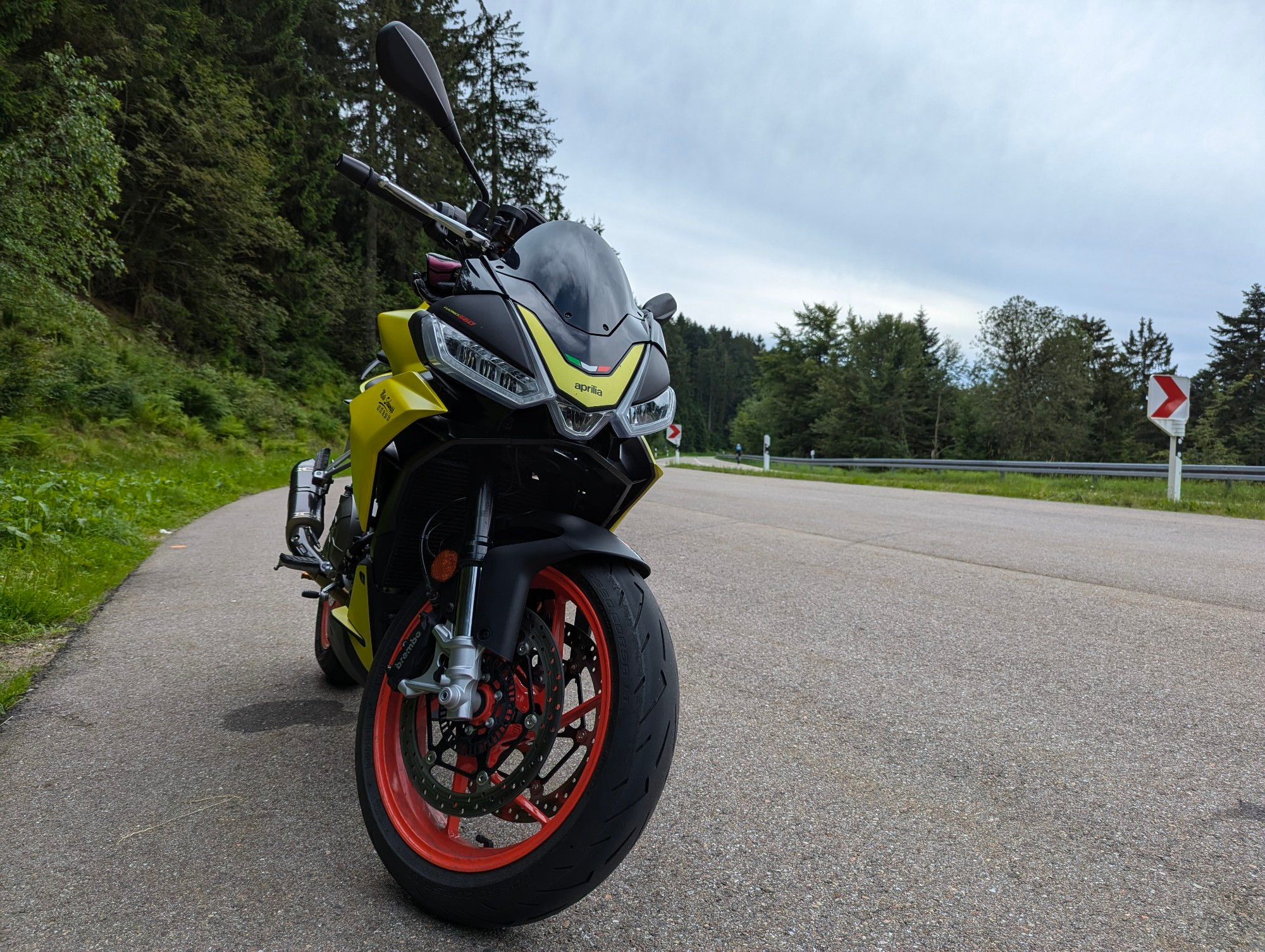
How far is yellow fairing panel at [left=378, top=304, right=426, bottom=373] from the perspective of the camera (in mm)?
1957

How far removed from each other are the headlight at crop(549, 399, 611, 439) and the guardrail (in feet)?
42.7

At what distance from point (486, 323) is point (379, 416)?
403 mm

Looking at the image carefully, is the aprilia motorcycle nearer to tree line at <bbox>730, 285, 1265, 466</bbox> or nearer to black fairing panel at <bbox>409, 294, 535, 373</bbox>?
black fairing panel at <bbox>409, 294, 535, 373</bbox>

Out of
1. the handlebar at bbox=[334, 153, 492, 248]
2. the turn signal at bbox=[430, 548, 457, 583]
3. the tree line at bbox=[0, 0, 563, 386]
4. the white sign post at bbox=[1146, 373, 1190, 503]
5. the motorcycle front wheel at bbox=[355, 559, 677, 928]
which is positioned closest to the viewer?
the motorcycle front wheel at bbox=[355, 559, 677, 928]

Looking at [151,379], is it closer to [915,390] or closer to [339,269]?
[339,269]

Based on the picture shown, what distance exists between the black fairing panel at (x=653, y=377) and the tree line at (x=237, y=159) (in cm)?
589

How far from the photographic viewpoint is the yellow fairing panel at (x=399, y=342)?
1957 millimetres

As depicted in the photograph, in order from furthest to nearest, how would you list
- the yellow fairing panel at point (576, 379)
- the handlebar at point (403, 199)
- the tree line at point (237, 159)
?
the tree line at point (237, 159)
the handlebar at point (403, 199)
the yellow fairing panel at point (576, 379)

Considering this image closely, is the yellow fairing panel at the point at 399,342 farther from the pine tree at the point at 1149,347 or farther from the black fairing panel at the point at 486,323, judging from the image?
the pine tree at the point at 1149,347

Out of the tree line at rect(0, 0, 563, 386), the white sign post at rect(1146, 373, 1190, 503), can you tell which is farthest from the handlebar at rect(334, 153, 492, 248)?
the white sign post at rect(1146, 373, 1190, 503)

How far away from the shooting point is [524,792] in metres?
1.69

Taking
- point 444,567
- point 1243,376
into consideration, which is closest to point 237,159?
Answer: point 444,567

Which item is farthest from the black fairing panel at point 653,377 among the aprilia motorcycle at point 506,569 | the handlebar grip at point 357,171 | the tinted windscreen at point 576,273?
the handlebar grip at point 357,171

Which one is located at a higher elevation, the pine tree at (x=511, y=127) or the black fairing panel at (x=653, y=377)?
the pine tree at (x=511, y=127)
